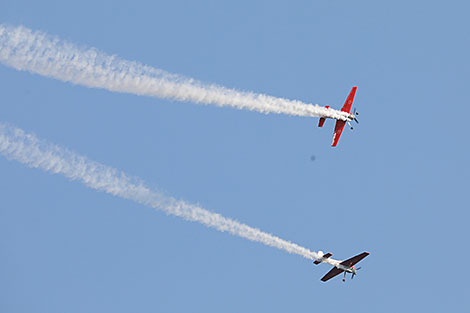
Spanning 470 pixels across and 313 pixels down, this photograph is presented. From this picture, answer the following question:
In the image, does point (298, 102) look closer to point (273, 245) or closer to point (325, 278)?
point (273, 245)

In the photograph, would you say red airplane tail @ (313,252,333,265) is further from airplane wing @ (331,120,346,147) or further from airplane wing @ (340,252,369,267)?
airplane wing @ (331,120,346,147)

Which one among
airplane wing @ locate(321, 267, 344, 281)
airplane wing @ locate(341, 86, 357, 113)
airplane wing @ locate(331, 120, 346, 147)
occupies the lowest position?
airplane wing @ locate(321, 267, 344, 281)

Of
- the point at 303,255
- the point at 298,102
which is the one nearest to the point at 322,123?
the point at 298,102

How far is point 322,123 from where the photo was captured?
59.5 metres

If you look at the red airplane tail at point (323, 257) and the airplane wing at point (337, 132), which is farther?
the airplane wing at point (337, 132)

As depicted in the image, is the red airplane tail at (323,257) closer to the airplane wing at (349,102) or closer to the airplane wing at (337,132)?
the airplane wing at (337,132)

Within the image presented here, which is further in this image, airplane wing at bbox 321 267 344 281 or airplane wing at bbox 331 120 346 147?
airplane wing at bbox 321 267 344 281

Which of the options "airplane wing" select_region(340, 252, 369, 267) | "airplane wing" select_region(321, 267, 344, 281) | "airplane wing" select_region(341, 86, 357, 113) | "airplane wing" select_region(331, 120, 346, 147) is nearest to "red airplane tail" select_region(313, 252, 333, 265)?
"airplane wing" select_region(340, 252, 369, 267)

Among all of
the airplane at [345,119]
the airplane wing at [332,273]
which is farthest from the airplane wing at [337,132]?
the airplane wing at [332,273]

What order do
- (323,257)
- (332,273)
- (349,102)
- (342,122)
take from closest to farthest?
(323,257) < (342,122) < (349,102) < (332,273)

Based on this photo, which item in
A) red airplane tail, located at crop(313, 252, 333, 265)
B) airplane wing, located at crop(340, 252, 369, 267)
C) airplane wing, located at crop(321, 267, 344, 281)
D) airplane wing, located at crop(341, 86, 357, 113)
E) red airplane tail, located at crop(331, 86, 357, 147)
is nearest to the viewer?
red airplane tail, located at crop(313, 252, 333, 265)

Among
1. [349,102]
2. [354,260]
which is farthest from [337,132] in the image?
[354,260]

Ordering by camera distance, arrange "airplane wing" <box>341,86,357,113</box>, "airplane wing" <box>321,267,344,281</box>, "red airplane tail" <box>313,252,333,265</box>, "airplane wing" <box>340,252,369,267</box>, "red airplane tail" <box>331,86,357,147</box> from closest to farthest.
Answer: "red airplane tail" <box>313,252,333,265</box>, "airplane wing" <box>340,252,369,267</box>, "red airplane tail" <box>331,86,357,147</box>, "airplane wing" <box>341,86,357,113</box>, "airplane wing" <box>321,267,344,281</box>

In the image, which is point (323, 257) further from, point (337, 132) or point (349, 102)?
point (349, 102)
